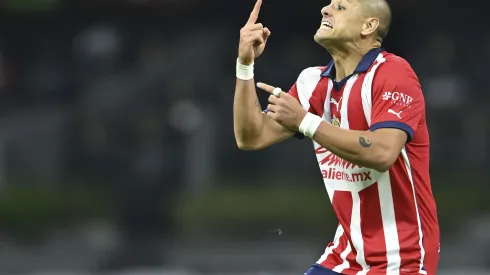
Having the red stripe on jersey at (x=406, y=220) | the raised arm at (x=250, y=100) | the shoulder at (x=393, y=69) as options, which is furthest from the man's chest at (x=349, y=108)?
the raised arm at (x=250, y=100)

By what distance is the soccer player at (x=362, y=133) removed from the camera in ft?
12.8

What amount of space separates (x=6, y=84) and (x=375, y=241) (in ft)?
16.5

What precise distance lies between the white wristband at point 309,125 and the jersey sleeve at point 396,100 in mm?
214

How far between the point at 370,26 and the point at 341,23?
127 millimetres

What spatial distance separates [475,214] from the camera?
8336 millimetres

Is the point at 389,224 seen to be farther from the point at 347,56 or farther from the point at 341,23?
the point at 341,23

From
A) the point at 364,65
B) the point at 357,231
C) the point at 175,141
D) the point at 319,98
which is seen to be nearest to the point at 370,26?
the point at 364,65

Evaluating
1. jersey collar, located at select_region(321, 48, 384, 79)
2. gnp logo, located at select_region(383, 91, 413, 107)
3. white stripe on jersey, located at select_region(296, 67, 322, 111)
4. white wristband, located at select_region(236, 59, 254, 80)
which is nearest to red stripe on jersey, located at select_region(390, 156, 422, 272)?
gnp logo, located at select_region(383, 91, 413, 107)

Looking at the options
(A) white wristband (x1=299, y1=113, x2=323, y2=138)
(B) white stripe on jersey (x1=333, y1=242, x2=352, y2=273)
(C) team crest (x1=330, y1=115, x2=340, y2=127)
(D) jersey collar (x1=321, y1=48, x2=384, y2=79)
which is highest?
(D) jersey collar (x1=321, y1=48, x2=384, y2=79)

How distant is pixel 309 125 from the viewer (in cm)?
390

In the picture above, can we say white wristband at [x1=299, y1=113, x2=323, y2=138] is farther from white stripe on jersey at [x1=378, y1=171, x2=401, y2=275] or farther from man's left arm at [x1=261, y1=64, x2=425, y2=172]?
white stripe on jersey at [x1=378, y1=171, x2=401, y2=275]

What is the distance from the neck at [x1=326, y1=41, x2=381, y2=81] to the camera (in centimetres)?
435

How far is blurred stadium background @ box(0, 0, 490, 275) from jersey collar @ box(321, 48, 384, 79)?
371 cm

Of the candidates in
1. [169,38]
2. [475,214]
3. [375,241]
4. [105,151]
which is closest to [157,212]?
[105,151]
